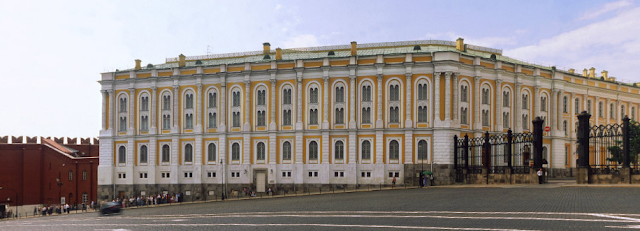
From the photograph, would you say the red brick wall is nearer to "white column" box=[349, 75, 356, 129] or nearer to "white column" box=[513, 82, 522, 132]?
"white column" box=[349, 75, 356, 129]

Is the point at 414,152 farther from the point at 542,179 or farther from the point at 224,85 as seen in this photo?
the point at 224,85

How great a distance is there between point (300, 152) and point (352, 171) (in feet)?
21.5

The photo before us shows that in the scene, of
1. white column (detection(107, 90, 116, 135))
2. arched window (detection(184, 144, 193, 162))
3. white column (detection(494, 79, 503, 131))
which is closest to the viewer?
white column (detection(494, 79, 503, 131))

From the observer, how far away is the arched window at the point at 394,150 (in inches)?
2889

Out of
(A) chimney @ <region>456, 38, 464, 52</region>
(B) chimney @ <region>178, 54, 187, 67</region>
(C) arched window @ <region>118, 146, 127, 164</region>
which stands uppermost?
(A) chimney @ <region>456, 38, 464, 52</region>

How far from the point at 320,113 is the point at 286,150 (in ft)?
19.6

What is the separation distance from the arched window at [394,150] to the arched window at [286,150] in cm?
1195

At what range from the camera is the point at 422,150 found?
7250 centimetres

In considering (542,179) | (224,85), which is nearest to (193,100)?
(224,85)

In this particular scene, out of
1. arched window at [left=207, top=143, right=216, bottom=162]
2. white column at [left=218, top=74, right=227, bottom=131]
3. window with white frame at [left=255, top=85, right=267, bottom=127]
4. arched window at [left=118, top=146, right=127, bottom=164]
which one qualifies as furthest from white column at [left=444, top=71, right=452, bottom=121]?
arched window at [left=118, top=146, right=127, bottom=164]

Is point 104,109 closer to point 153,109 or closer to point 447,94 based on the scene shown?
point 153,109

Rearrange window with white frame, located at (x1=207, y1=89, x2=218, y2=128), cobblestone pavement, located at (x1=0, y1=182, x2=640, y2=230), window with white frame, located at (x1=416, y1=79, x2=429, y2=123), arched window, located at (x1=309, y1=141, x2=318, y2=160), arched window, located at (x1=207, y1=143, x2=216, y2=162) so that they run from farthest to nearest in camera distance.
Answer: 1. window with white frame, located at (x1=207, y1=89, x2=218, y2=128)
2. arched window, located at (x1=207, y1=143, x2=216, y2=162)
3. arched window, located at (x1=309, y1=141, x2=318, y2=160)
4. window with white frame, located at (x1=416, y1=79, x2=429, y2=123)
5. cobblestone pavement, located at (x1=0, y1=182, x2=640, y2=230)

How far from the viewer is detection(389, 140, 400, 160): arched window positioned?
7338 cm

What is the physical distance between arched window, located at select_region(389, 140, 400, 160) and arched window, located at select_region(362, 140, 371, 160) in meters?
2.37
